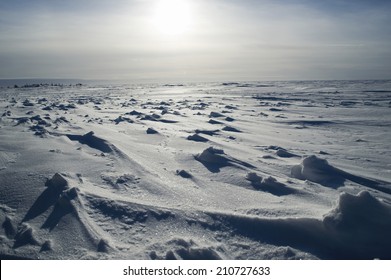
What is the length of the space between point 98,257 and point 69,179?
48.9 inches

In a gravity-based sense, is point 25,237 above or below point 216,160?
below

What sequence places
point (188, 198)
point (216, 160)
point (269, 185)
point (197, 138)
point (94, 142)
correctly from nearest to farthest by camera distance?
point (188, 198), point (269, 185), point (216, 160), point (94, 142), point (197, 138)

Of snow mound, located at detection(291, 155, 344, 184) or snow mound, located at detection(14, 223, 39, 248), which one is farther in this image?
snow mound, located at detection(291, 155, 344, 184)

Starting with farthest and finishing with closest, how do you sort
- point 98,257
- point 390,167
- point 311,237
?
1. point 390,167
2. point 311,237
3. point 98,257

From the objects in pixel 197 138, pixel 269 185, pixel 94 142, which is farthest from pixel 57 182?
pixel 197 138

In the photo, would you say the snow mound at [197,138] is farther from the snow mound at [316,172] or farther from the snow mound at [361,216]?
the snow mound at [361,216]

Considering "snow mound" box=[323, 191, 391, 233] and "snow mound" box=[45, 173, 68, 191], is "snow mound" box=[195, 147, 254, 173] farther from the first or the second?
"snow mound" box=[45, 173, 68, 191]

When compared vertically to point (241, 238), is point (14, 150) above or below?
above

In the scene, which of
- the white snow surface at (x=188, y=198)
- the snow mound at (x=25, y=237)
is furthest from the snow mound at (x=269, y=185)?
the snow mound at (x=25, y=237)

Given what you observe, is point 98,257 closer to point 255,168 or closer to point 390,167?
point 255,168

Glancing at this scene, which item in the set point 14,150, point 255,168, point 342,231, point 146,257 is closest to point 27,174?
point 14,150

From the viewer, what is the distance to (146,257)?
207 cm

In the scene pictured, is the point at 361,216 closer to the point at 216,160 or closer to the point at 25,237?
the point at 216,160

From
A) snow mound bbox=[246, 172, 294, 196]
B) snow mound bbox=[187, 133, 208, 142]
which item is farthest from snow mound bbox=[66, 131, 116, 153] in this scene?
snow mound bbox=[246, 172, 294, 196]
